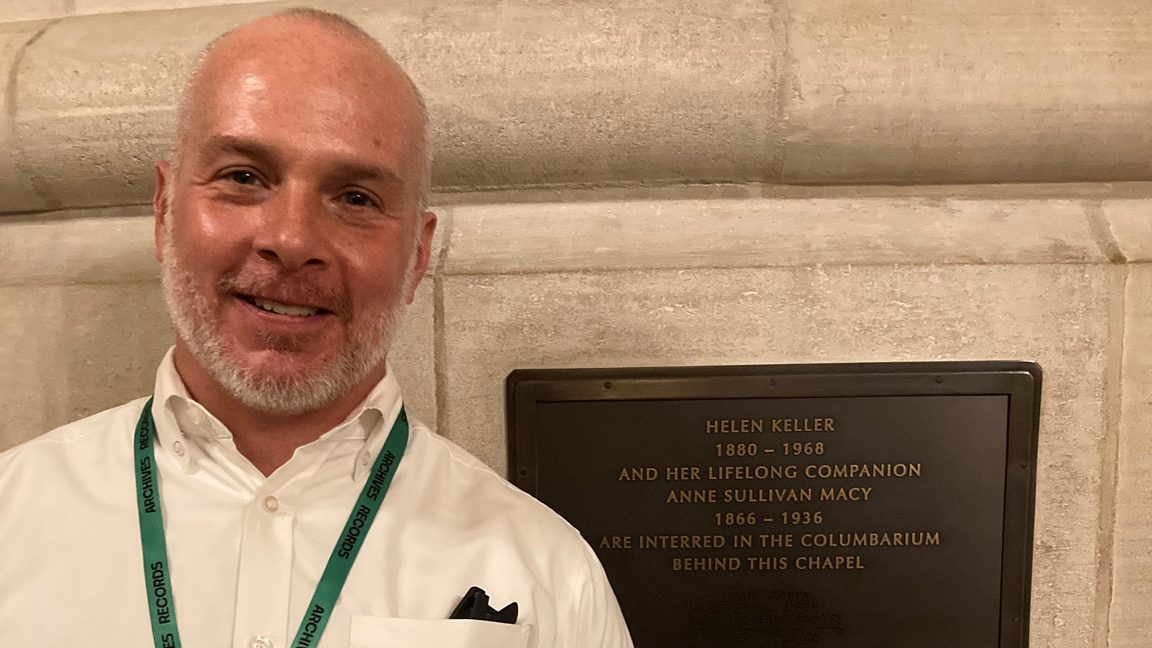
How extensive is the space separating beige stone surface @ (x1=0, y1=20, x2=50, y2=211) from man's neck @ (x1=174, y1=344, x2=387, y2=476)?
3.67 ft

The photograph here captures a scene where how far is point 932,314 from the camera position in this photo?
2.04 m

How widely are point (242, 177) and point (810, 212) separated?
1357 mm

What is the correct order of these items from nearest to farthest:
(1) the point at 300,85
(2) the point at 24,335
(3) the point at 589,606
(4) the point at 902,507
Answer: (1) the point at 300,85
(3) the point at 589,606
(4) the point at 902,507
(2) the point at 24,335

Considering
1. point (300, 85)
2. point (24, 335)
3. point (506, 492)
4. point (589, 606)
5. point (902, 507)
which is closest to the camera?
point (300, 85)

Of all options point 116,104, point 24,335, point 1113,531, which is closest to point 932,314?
point 1113,531

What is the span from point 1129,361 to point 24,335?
2783mm

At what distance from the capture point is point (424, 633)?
1.35m

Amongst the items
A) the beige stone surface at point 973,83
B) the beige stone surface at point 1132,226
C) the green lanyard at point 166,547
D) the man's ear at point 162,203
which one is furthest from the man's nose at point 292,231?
the beige stone surface at point 1132,226

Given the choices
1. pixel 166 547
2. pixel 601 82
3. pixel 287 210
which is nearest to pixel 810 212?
pixel 601 82

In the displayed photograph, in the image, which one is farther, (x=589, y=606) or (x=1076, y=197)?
(x=1076, y=197)

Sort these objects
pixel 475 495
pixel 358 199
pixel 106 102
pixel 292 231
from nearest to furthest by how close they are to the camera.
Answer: pixel 292 231 → pixel 358 199 → pixel 475 495 → pixel 106 102

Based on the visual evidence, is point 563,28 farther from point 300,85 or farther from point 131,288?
point 131,288

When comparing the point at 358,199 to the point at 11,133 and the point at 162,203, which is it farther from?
the point at 11,133

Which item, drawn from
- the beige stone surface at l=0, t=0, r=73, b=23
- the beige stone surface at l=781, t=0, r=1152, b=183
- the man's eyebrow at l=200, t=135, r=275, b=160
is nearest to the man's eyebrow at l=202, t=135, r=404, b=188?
the man's eyebrow at l=200, t=135, r=275, b=160
